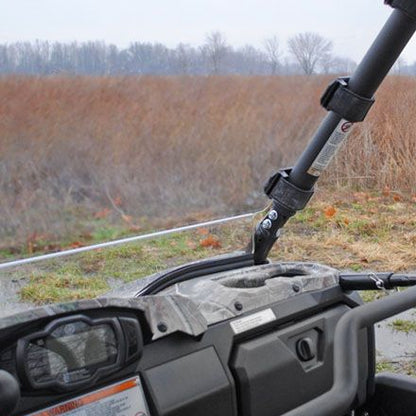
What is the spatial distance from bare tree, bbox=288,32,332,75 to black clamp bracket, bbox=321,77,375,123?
0.49 metres

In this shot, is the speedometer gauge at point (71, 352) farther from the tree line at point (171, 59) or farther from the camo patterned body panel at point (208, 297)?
the tree line at point (171, 59)

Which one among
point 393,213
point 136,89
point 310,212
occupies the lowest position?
point 393,213

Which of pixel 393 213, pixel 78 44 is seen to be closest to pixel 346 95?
pixel 78 44

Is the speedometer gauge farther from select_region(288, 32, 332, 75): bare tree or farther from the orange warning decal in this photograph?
select_region(288, 32, 332, 75): bare tree

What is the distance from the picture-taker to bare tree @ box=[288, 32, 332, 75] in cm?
186

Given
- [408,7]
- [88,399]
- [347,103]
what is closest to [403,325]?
[347,103]

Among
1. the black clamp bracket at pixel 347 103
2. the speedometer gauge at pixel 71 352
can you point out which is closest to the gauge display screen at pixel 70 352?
the speedometer gauge at pixel 71 352

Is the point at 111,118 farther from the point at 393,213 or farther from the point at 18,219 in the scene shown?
the point at 393,213

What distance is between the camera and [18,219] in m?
1.36

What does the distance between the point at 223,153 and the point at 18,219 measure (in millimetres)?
556

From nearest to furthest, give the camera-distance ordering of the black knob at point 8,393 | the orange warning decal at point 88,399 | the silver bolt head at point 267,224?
1. the black knob at point 8,393
2. the orange warning decal at point 88,399
3. the silver bolt head at point 267,224

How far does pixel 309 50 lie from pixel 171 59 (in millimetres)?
437

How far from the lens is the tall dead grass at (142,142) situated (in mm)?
1388

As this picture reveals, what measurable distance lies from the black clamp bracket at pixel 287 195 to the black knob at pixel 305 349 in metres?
0.29
